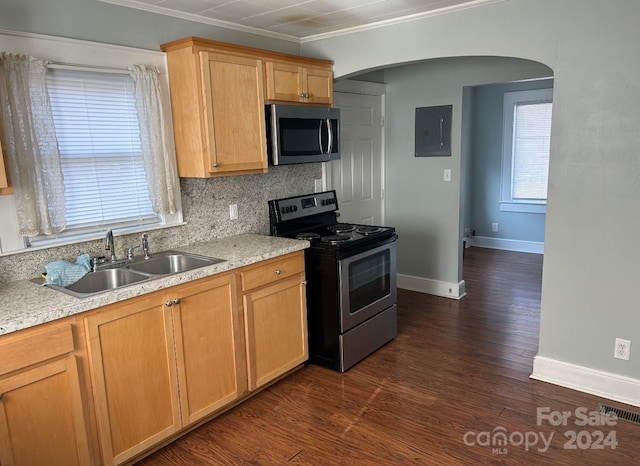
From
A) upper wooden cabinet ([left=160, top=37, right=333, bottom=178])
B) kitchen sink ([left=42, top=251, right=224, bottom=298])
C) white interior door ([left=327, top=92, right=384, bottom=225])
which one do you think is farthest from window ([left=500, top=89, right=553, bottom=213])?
kitchen sink ([left=42, top=251, right=224, bottom=298])

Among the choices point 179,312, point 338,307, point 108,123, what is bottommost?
point 338,307

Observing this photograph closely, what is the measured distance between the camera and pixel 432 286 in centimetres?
471

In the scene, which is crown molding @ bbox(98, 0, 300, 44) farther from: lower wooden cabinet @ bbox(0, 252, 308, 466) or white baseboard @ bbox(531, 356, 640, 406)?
white baseboard @ bbox(531, 356, 640, 406)

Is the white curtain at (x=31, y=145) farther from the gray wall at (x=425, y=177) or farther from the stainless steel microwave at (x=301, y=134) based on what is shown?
the gray wall at (x=425, y=177)

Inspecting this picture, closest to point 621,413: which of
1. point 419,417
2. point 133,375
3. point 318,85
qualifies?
point 419,417

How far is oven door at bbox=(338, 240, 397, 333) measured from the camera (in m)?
3.08

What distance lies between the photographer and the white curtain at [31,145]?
2.20 metres

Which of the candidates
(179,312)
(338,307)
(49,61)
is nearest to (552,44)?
(338,307)

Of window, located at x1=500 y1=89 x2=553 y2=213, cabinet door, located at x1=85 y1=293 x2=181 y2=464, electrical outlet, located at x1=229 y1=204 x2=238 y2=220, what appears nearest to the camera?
cabinet door, located at x1=85 y1=293 x2=181 y2=464

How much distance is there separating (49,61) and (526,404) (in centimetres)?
313

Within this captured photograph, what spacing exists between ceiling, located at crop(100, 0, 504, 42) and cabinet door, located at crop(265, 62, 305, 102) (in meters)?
0.31

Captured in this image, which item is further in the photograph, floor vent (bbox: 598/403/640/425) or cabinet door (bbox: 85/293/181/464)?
floor vent (bbox: 598/403/640/425)

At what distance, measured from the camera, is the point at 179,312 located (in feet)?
7.66

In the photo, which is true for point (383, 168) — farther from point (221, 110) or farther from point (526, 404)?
point (526, 404)
